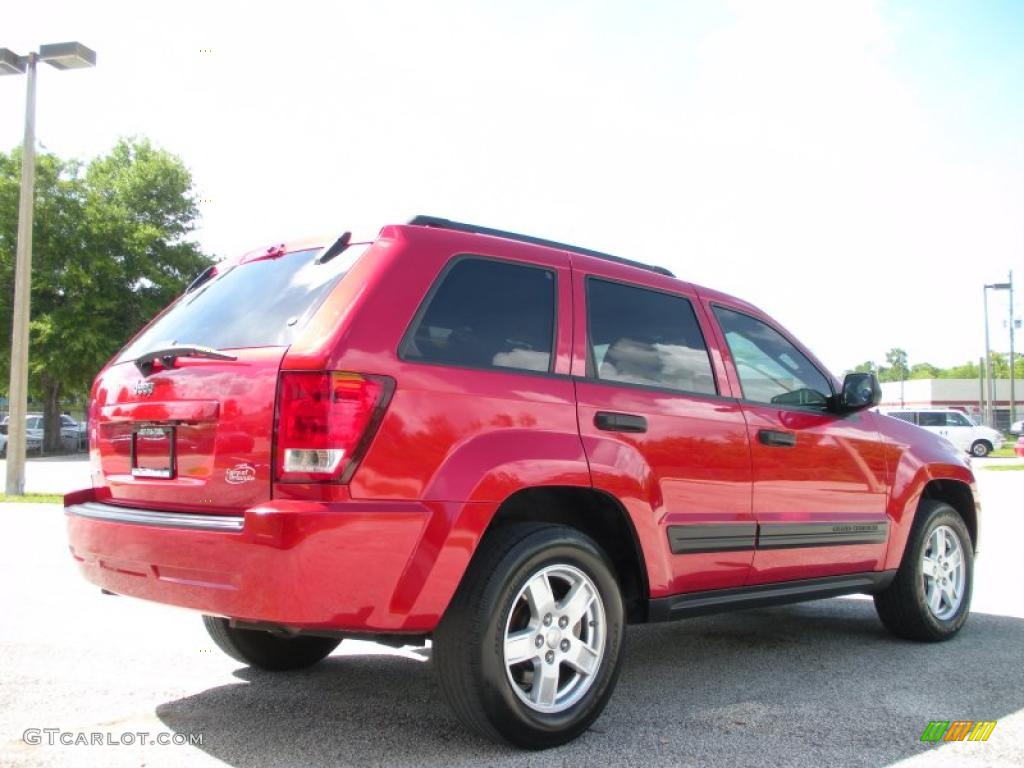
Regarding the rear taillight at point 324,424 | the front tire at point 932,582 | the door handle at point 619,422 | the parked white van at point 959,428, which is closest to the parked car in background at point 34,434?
the parked white van at point 959,428

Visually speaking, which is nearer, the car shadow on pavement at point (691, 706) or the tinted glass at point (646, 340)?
the car shadow on pavement at point (691, 706)

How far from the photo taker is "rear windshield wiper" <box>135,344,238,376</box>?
346cm

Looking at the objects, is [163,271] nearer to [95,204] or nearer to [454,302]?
[95,204]

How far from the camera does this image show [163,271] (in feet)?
124

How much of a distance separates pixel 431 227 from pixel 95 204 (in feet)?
119

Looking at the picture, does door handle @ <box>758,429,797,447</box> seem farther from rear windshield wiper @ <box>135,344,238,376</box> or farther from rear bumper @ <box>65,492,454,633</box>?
rear windshield wiper @ <box>135,344,238,376</box>

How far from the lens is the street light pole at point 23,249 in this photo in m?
14.6

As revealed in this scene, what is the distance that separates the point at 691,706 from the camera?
4195 millimetres

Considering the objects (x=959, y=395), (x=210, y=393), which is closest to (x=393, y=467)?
(x=210, y=393)

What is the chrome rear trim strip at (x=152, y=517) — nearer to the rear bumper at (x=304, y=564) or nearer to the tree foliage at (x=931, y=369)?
the rear bumper at (x=304, y=564)

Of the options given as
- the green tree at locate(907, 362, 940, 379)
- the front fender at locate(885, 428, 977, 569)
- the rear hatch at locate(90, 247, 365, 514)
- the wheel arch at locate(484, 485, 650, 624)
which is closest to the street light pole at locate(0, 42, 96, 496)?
the rear hatch at locate(90, 247, 365, 514)

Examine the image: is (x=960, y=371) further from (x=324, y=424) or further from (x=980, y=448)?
(x=324, y=424)

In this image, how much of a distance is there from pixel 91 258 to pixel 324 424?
35.7 meters

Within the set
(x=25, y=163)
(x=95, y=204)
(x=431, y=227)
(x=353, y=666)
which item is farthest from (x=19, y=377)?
(x=95, y=204)
